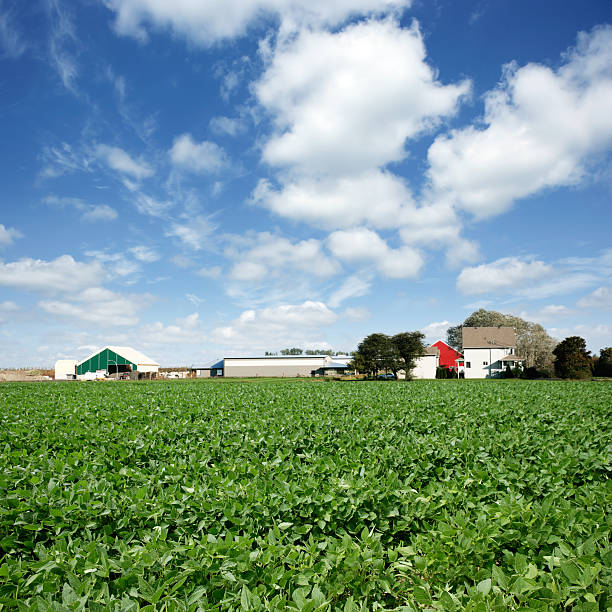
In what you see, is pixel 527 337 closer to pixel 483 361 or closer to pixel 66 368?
pixel 483 361

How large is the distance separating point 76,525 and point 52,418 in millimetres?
8790

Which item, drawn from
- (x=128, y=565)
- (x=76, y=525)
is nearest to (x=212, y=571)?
(x=128, y=565)

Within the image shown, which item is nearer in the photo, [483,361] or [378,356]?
[378,356]

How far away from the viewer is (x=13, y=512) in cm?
398

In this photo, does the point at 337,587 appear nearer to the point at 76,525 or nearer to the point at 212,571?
the point at 212,571

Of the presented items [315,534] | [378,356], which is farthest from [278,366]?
[315,534]

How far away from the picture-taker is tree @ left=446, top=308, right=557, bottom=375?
75.2 m

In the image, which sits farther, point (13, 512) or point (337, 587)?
point (13, 512)

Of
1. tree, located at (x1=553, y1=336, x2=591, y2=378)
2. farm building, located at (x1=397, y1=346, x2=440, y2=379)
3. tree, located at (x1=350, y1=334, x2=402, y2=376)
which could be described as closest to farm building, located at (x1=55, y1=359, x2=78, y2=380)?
tree, located at (x1=350, y1=334, x2=402, y2=376)

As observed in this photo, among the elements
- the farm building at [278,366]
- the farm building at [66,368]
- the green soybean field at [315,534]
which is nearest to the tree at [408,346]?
the farm building at [278,366]

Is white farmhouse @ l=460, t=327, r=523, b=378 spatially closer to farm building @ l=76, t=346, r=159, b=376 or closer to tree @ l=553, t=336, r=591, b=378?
tree @ l=553, t=336, r=591, b=378

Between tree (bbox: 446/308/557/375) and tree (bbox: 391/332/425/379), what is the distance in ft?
71.6

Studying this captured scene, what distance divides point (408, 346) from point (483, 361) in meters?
20.9

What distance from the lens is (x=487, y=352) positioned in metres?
70.9
